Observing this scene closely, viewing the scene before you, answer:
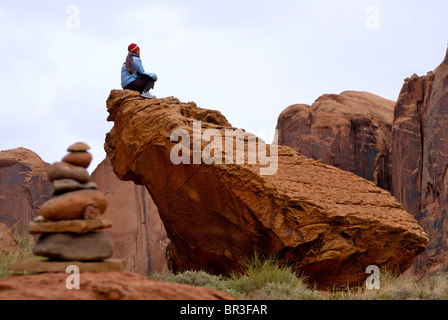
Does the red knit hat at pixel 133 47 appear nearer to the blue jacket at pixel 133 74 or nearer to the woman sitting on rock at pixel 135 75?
the woman sitting on rock at pixel 135 75

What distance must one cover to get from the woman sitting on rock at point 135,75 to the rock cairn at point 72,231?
6.34m

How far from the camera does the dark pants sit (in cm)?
1320

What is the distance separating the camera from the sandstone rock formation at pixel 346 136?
23500mm

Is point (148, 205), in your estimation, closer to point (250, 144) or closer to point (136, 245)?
point (136, 245)

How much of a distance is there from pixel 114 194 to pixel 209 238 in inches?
598

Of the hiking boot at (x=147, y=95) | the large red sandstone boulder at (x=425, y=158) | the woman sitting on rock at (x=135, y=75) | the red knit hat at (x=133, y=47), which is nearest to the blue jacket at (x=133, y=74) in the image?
the woman sitting on rock at (x=135, y=75)

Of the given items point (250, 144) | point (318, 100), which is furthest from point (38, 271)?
point (318, 100)

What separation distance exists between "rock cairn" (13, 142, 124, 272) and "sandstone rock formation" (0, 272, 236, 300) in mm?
175

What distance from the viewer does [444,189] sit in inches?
724

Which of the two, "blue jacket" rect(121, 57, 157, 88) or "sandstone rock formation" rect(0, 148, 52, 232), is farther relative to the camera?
"sandstone rock formation" rect(0, 148, 52, 232)

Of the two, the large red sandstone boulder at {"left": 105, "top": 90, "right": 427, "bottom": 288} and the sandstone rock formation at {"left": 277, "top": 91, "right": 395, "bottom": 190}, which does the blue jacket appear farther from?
the sandstone rock formation at {"left": 277, "top": 91, "right": 395, "bottom": 190}

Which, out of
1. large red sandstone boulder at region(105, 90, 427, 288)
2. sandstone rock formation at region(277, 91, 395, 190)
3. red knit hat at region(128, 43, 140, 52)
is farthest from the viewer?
sandstone rock formation at region(277, 91, 395, 190)

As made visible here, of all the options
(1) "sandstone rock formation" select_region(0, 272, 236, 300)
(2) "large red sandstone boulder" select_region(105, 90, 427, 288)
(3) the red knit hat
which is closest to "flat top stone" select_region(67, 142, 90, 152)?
(1) "sandstone rock formation" select_region(0, 272, 236, 300)

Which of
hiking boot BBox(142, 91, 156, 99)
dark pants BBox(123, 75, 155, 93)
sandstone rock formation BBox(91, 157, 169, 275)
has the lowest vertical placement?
sandstone rock formation BBox(91, 157, 169, 275)
